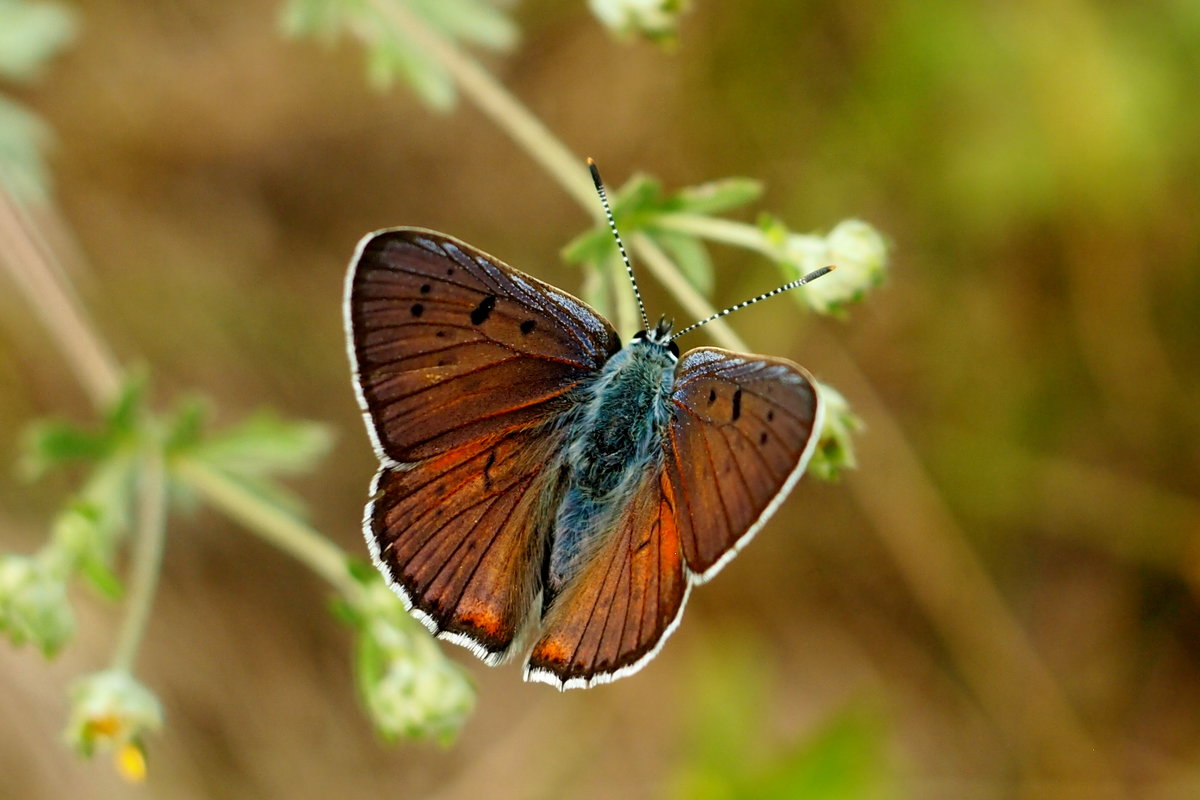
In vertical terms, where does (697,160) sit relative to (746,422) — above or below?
above

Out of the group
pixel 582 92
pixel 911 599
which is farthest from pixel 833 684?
pixel 582 92

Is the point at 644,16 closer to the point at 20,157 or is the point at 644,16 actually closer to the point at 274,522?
the point at 274,522

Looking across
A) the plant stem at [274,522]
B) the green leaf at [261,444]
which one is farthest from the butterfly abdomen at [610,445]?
the green leaf at [261,444]

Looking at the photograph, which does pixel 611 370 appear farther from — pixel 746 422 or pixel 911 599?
Result: pixel 911 599

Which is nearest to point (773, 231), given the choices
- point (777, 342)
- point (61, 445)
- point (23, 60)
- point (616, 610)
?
point (616, 610)

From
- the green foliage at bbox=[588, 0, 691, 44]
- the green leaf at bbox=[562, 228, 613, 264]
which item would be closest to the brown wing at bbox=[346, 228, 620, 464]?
the green leaf at bbox=[562, 228, 613, 264]

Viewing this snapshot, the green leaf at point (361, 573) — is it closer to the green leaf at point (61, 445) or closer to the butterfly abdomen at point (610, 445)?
the butterfly abdomen at point (610, 445)
